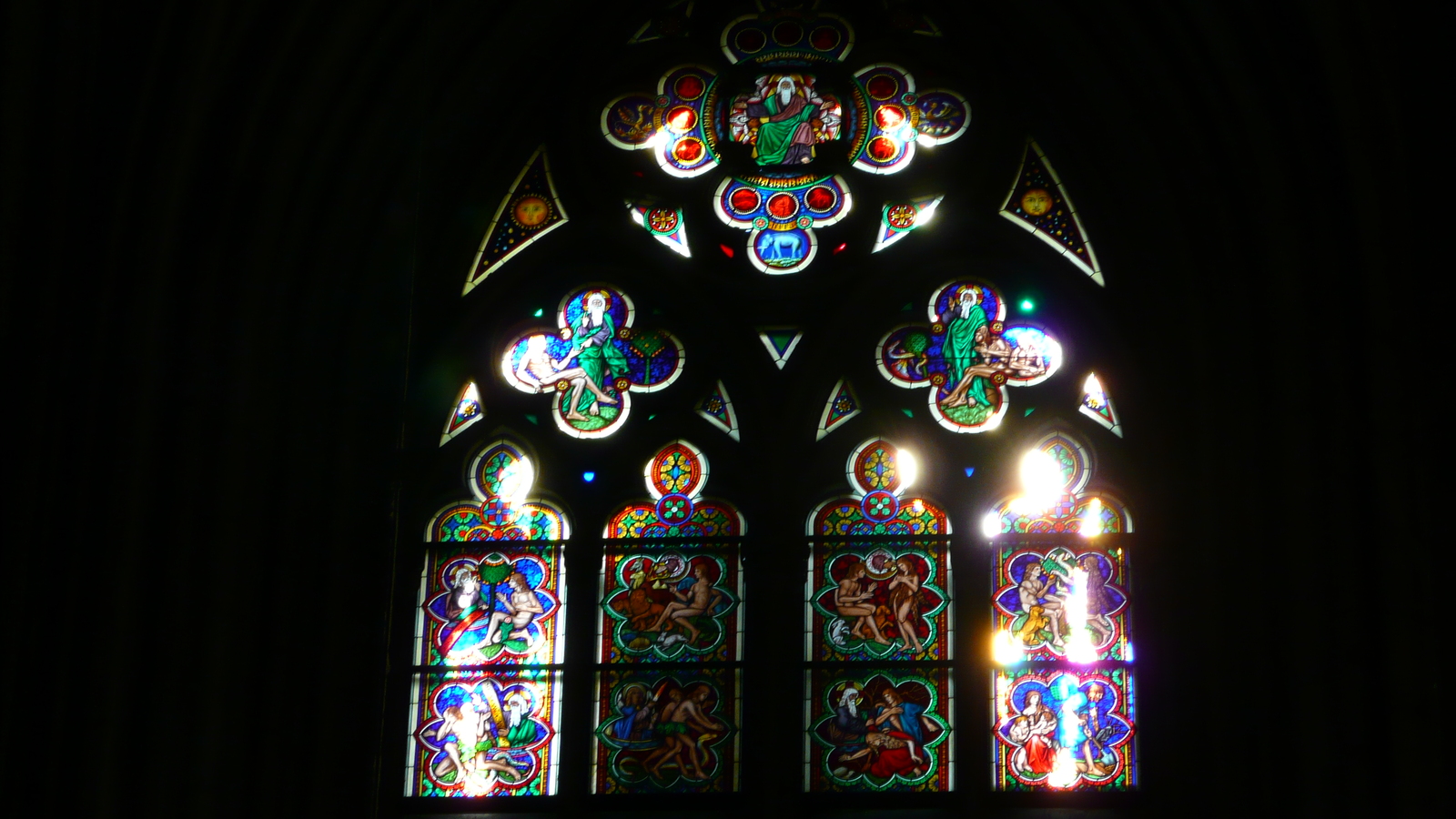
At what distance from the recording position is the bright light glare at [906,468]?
995 cm

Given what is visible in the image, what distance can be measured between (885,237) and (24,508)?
14.6 ft

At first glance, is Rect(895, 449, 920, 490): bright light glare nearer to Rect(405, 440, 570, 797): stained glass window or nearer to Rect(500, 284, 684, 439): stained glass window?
Rect(500, 284, 684, 439): stained glass window

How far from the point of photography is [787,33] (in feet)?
35.8

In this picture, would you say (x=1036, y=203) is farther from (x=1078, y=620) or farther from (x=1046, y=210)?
(x=1078, y=620)

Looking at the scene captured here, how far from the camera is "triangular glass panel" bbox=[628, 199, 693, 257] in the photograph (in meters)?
10.6

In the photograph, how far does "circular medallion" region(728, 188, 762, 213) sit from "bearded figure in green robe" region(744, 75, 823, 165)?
0.59 feet

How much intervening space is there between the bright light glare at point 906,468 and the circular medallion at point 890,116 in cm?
174

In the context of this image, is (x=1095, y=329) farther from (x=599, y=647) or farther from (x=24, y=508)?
(x=24, y=508)

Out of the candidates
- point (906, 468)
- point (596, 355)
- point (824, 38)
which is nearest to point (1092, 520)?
point (906, 468)

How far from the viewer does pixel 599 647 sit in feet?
32.0

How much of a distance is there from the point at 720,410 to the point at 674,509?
0.54 meters

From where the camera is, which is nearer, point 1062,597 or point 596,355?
point 1062,597

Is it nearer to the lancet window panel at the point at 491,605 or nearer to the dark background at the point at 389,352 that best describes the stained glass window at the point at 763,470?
the lancet window panel at the point at 491,605

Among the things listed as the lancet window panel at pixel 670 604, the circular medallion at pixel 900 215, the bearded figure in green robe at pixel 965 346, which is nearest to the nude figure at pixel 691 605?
the lancet window panel at pixel 670 604
